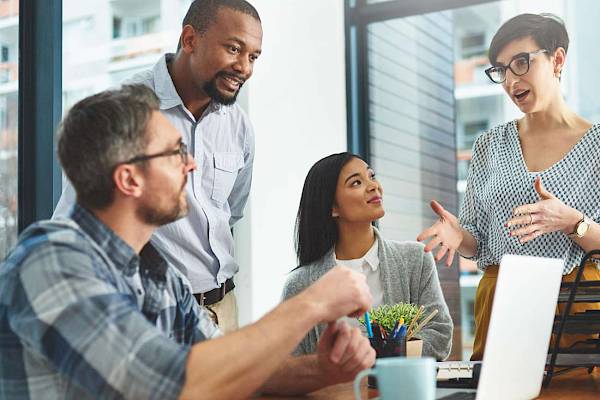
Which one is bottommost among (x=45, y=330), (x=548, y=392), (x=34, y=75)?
(x=548, y=392)

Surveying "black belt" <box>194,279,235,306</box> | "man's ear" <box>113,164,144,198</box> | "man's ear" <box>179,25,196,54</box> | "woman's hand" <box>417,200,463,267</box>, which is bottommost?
"black belt" <box>194,279,235,306</box>

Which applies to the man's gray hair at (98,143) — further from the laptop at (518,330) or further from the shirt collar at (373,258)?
the shirt collar at (373,258)

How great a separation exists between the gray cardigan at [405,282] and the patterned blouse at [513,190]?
0.82 feet

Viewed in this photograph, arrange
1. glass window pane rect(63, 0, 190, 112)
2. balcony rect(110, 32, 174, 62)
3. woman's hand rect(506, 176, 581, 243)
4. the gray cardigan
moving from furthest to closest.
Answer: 1. balcony rect(110, 32, 174, 62)
2. glass window pane rect(63, 0, 190, 112)
3. the gray cardigan
4. woman's hand rect(506, 176, 581, 243)

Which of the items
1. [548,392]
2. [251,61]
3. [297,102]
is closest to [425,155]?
[297,102]

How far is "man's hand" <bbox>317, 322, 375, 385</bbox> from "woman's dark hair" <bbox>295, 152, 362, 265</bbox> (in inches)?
46.0

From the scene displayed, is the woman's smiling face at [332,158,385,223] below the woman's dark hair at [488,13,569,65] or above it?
below

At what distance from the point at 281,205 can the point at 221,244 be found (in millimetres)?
1225

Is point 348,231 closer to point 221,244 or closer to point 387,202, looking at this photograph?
point 221,244

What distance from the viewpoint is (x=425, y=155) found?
4141 mm

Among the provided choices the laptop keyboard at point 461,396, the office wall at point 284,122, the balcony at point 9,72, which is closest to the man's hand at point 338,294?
the laptop keyboard at point 461,396

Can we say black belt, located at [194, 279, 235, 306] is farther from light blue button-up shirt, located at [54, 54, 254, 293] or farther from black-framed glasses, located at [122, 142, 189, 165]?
black-framed glasses, located at [122, 142, 189, 165]

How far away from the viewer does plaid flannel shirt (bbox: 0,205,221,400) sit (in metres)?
1.13

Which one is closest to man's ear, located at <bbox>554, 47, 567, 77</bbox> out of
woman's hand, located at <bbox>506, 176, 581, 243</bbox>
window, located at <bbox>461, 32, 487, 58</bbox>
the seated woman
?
woman's hand, located at <bbox>506, 176, 581, 243</bbox>
